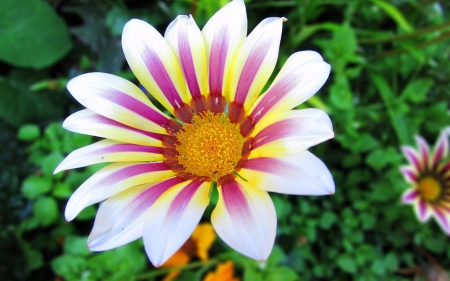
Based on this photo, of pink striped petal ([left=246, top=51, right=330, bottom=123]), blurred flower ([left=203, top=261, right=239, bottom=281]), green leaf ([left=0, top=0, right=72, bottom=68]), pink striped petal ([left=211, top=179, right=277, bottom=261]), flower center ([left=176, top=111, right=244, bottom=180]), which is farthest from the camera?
green leaf ([left=0, top=0, right=72, bottom=68])

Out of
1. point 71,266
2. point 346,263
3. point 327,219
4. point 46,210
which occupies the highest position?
point 46,210

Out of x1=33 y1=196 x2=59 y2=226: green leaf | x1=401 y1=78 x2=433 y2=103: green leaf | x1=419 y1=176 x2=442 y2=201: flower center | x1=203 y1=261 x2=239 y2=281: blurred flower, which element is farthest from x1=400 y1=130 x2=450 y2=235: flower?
x1=33 y1=196 x2=59 y2=226: green leaf

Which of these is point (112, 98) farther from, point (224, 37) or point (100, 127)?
point (224, 37)

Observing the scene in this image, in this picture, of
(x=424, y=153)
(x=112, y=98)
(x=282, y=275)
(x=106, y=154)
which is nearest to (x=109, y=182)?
(x=106, y=154)

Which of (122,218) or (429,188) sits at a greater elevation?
(122,218)

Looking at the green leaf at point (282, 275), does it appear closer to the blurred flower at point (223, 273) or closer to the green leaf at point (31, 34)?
the blurred flower at point (223, 273)

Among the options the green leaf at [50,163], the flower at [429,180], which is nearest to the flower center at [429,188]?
the flower at [429,180]

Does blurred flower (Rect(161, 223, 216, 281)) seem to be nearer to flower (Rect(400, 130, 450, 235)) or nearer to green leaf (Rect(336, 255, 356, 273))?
green leaf (Rect(336, 255, 356, 273))
